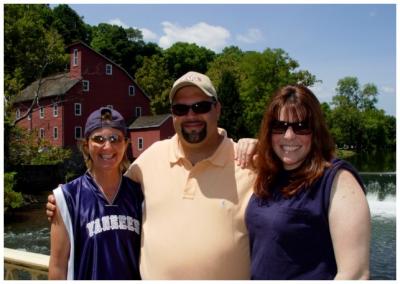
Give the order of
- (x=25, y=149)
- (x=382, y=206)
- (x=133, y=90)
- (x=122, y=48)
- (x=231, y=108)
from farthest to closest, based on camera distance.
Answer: (x=122, y=48) → (x=231, y=108) → (x=133, y=90) → (x=25, y=149) → (x=382, y=206)

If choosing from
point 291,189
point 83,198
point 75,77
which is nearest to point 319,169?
point 291,189

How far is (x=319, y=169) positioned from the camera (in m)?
2.63

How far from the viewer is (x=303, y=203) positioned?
2.58m

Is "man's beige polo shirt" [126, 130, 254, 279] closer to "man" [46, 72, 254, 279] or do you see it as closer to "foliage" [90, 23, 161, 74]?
"man" [46, 72, 254, 279]

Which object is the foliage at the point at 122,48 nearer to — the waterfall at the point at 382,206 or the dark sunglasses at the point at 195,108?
the waterfall at the point at 382,206

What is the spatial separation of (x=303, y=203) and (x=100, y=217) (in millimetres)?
1289

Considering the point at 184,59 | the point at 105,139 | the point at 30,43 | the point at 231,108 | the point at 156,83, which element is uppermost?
the point at 184,59

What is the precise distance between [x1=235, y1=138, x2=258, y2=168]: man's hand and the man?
0.14 ft

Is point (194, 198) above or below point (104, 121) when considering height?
below

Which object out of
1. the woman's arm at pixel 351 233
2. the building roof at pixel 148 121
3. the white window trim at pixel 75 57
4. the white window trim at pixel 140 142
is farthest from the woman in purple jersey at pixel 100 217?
the white window trim at pixel 75 57

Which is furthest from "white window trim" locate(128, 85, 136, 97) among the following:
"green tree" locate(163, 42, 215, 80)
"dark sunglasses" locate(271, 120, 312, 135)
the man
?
"dark sunglasses" locate(271, 120, 312, 135)

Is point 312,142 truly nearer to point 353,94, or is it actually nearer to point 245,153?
point 245,153

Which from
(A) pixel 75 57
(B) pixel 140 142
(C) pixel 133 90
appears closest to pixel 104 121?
(B) pixel 140 142

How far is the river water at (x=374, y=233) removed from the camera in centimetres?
1418
